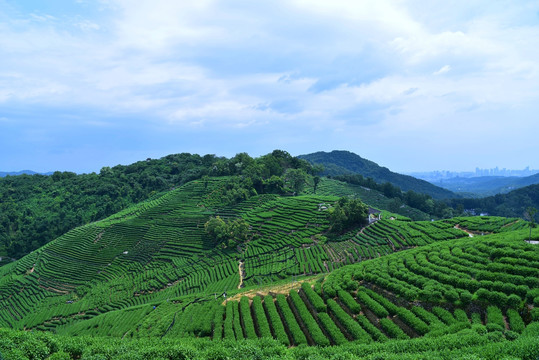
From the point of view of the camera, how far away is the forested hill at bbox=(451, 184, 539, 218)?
121631 millimetres

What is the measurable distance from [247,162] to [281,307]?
77.8 metres

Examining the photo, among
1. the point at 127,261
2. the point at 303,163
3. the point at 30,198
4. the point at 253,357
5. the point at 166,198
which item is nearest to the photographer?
the point at 253,357

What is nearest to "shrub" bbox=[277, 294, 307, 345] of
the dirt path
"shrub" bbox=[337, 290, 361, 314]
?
"shrub" bbox=[337, 290, 361, 314]

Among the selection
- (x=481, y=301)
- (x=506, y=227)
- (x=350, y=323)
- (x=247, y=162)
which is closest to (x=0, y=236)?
(x=247, y=162)

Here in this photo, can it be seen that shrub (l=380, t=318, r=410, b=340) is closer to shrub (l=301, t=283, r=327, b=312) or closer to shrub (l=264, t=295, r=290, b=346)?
shrub (l=301, t=283, r=327, b=312)

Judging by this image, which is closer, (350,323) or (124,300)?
(350,323)

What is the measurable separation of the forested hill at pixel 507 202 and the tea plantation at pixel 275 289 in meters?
104

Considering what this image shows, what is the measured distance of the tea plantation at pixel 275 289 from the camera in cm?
1534

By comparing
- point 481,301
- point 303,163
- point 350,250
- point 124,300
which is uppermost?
point 303,163

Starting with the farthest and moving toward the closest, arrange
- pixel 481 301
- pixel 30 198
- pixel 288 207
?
pixel 30 198, pixel 288 207, pixel 481 301

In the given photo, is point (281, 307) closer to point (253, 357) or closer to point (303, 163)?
point (253, 357)

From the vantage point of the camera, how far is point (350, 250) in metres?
44.3

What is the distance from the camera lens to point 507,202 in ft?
420

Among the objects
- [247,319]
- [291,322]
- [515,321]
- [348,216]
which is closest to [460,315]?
[515,321]
